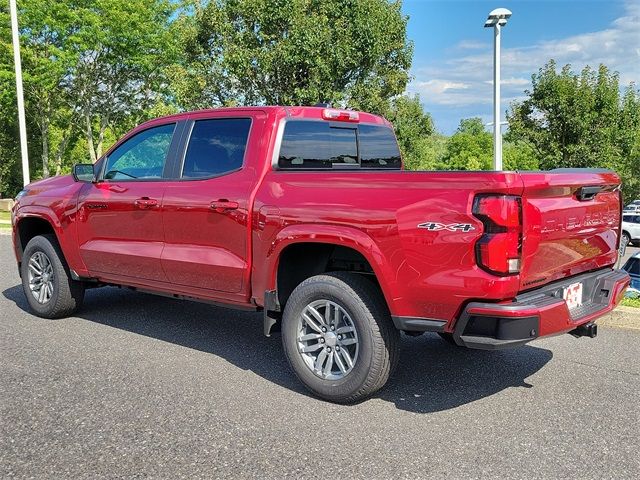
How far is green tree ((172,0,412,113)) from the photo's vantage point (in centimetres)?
1795

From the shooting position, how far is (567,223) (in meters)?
3.54

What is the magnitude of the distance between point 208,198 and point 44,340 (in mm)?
2114

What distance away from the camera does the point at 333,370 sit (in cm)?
388

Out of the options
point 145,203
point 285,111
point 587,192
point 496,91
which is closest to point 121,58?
point 496,91

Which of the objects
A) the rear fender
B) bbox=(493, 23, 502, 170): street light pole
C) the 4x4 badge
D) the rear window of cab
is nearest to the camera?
the 4x4 badge

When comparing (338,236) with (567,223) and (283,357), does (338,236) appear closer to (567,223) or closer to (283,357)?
(567,223)

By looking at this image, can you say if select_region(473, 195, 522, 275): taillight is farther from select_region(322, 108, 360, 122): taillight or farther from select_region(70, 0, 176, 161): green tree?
select_region(70, 0, 176, 161): green tree

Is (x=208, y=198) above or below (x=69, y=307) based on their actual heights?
above

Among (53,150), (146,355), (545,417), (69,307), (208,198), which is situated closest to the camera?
(545,417)

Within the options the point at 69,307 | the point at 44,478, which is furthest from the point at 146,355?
the point at 44,478

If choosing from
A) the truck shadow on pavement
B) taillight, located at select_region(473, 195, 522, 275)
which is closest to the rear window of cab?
the truck shadow on pavement

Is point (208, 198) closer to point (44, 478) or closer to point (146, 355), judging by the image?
point (146, 355)

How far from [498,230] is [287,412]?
166cm

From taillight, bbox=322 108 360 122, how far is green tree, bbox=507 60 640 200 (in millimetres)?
20940
